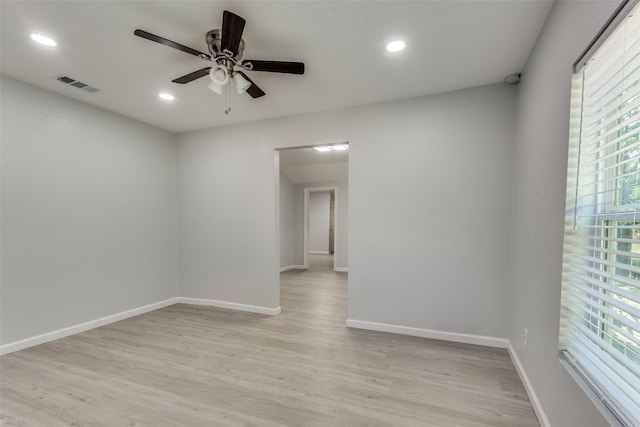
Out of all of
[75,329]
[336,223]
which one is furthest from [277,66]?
[336,223]

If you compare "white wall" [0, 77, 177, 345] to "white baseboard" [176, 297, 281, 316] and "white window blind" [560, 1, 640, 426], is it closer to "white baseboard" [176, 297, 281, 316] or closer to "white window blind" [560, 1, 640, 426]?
"white baseboard" [176, 297, 281, 316]

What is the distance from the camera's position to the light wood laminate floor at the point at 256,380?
1780 millimetres

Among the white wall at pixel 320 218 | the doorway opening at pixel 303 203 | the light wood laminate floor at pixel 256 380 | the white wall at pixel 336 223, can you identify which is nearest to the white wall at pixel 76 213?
the light wood laminate floor at pixel 256 380

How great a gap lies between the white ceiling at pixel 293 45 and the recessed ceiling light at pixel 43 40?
47 mm

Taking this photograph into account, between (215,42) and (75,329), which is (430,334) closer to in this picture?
(215,42)

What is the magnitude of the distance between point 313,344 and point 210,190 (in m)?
2.59

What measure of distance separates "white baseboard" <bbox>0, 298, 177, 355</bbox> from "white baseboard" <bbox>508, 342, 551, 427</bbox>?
4261 millimetres

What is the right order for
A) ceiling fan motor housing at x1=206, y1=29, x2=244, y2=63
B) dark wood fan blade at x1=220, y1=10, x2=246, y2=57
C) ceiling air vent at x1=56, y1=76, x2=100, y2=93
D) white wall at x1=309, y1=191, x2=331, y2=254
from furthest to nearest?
white wall at x1=309, y1=191, x2=331, y2=254
ceiling air vent at x1=56, y1=76, x2=100, y2=93
ceiling fan motor housing at x1=206, y1=29, x2=244, y2=63
dark wood fan blade at x1=220, y1=10, x2=246, y2=57

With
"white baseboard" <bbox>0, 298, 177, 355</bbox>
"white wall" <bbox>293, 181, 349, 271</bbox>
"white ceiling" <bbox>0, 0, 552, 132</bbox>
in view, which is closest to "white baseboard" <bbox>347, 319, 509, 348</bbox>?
"white ceiling" <bbox>0, 0, 552, 132</bbox>

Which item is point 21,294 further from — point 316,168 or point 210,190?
point 316,168

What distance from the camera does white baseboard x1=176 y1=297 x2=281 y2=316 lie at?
3.69 metres

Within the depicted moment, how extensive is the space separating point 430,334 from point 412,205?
1385mm

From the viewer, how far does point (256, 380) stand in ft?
7.14

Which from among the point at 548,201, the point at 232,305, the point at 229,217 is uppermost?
the point at 548,201
